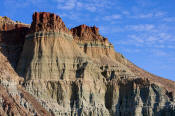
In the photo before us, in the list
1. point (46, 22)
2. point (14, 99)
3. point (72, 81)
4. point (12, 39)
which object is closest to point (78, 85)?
point (72, 81)

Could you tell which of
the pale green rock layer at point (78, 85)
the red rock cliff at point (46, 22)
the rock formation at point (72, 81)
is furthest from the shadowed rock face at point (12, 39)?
the red rock cliff at point (46, 22)

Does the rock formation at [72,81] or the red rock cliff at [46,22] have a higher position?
the red rock cliff at [46,22]

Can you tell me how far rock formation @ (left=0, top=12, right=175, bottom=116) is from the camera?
91.6 m

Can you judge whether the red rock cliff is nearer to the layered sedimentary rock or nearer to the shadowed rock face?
the shadowed rock face

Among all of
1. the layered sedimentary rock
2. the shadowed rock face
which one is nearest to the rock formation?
the shadowed rock face

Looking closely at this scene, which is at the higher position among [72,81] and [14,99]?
[72,81]

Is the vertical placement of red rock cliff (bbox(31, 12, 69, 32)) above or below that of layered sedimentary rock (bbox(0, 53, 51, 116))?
above

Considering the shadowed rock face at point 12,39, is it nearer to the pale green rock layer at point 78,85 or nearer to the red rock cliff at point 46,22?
the pale green rock layer at point 78,85

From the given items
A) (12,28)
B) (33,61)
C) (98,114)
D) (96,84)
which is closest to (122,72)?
(96,84)

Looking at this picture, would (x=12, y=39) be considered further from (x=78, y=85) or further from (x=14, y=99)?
(x=14, y=99)

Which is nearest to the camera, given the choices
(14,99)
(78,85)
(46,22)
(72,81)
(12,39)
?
(14,99)

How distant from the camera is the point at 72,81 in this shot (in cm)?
9512

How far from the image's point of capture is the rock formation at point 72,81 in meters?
91.6

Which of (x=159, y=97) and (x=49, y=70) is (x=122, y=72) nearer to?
(x=159, y=97)
